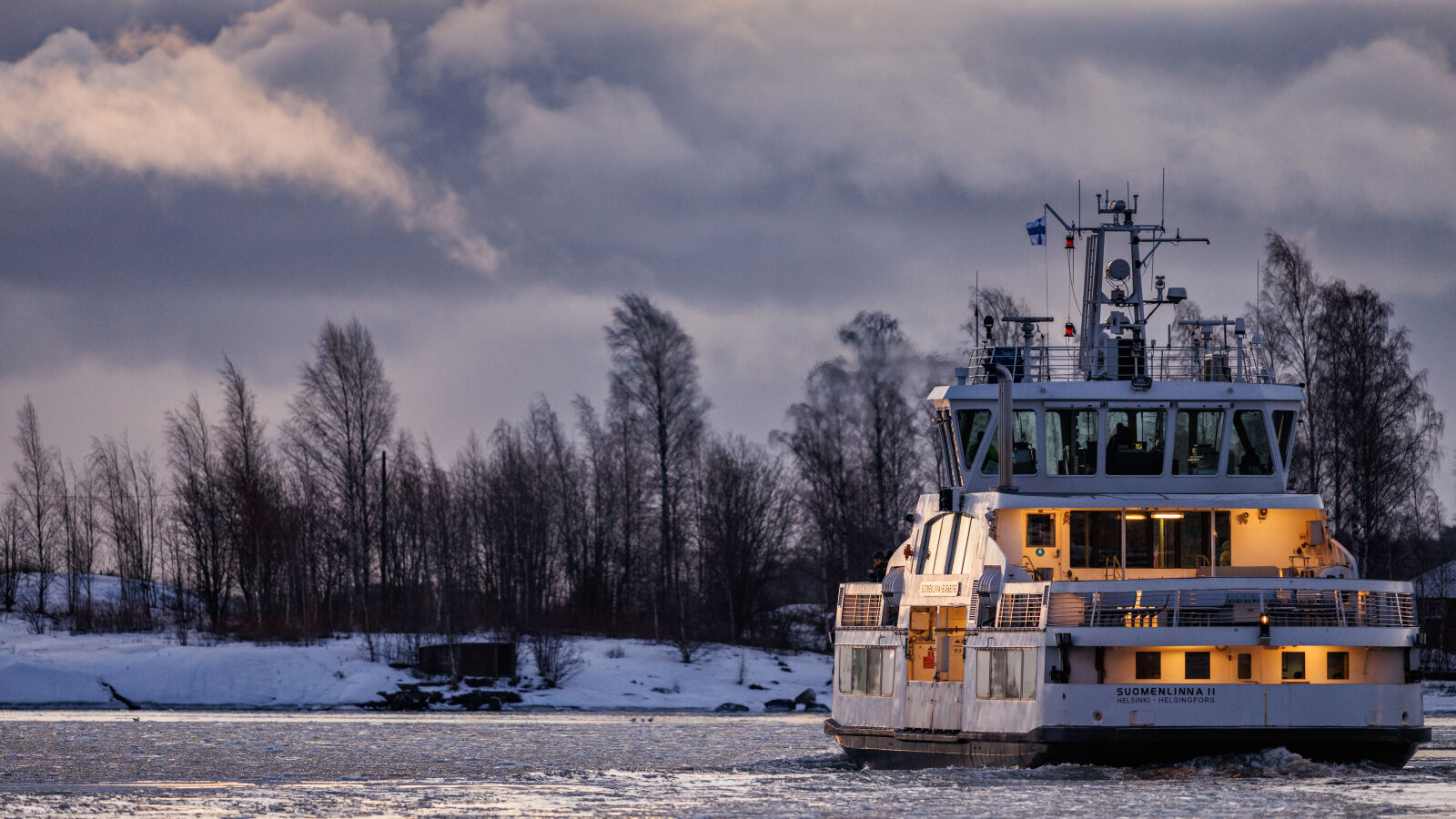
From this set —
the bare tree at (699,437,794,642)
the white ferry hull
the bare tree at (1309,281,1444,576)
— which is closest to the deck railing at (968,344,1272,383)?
the white ferry hull

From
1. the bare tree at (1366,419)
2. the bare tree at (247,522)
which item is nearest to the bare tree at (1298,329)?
the bare tree at (1366,419)

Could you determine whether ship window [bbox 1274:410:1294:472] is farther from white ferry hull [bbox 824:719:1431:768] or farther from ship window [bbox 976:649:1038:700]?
ship window [bbox 976:649:1038:700]

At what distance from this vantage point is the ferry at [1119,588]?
29875mm

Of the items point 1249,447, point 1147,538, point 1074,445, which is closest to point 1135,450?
point 1074,445

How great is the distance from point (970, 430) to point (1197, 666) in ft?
25.4

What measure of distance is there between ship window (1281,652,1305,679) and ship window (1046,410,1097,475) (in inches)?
245

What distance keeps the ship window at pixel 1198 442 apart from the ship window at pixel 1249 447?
0.31 meters

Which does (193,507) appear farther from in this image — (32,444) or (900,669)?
(900,669)

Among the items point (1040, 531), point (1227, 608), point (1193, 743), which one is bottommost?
point (1193, 743)

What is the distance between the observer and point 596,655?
244 feet

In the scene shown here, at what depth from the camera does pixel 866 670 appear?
120ft

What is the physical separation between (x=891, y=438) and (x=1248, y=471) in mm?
41304

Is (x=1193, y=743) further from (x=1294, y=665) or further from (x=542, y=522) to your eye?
(x=542, y=522)

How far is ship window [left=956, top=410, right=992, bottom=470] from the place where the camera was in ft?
119
